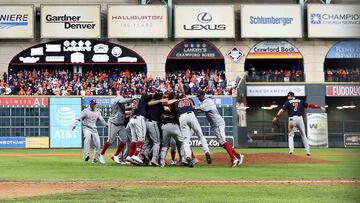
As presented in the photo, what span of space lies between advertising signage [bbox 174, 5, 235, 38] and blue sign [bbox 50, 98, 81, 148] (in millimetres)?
10561

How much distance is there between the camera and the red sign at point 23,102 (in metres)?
39.0

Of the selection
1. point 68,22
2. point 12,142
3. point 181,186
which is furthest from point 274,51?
point 181,186

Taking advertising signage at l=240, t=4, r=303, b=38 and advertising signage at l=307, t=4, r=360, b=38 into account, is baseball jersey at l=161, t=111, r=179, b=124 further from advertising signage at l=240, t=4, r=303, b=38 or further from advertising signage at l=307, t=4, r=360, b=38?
advertising signage at l=307, t=4, r=360, b=38

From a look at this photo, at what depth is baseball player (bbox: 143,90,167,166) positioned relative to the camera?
17.5 metres

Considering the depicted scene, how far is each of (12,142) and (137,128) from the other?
2372 cm

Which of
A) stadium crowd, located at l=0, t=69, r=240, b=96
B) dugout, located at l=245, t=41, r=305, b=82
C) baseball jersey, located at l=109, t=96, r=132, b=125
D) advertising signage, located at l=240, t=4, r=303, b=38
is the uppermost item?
advertising signage, located at l=240, t=4, r=303, b=38

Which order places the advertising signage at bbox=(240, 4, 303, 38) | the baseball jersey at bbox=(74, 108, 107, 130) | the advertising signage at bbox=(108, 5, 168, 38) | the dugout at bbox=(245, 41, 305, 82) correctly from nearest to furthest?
the baseball jersey at bbox=(74, 108, 107, 130) → the dugout at bbox=(245, 41, 305, 82) → the advertising signage at bbox=(108, 5, 168, 38) → the advertising signage at bbox=(240, 4, 303, 38)

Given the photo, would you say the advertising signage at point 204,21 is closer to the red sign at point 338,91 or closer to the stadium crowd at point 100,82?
the stadium crowd at point 100,82

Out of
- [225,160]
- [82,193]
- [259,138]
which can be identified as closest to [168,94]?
[225,160]

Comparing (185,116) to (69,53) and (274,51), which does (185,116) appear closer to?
(69,53)

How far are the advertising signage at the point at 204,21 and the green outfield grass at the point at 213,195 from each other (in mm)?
36251

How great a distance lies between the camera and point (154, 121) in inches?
698

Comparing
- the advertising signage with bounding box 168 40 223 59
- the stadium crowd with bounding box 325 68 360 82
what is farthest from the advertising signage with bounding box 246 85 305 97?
the advertising signage with bounding box 168 40 223 59

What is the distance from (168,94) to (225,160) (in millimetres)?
3596
